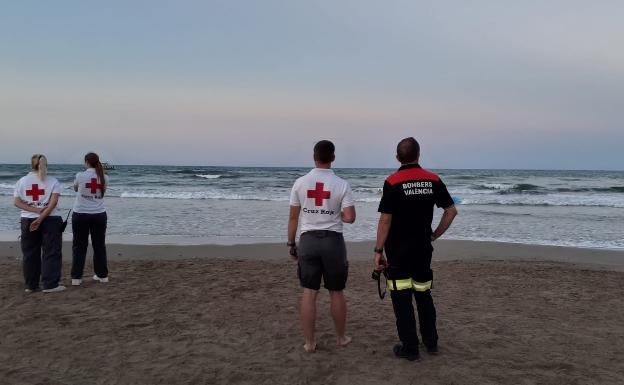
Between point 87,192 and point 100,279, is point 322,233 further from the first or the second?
point 100,279

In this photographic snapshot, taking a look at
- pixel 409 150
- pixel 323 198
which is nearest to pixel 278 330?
pixel 323 198

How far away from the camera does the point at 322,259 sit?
3725 millimetres

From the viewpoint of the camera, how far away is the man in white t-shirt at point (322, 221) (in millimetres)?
3711

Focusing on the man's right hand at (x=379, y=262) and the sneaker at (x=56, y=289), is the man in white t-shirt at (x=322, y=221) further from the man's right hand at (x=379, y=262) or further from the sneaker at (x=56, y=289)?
the sneaker at (x=56, y=289)

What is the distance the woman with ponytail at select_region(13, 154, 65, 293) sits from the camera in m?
5.45

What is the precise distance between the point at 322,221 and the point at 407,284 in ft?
2.77

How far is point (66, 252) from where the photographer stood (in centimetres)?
884

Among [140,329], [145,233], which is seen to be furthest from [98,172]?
[145,233]

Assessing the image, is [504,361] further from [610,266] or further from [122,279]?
[610,266]

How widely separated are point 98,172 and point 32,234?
105cm

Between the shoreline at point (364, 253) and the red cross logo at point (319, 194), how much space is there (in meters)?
4.96

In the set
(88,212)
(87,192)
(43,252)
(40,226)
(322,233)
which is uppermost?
(87,192)

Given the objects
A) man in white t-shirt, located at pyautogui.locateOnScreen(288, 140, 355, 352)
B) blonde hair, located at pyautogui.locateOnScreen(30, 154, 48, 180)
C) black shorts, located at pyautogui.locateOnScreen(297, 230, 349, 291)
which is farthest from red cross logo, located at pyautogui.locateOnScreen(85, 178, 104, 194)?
black shorts, located at pyautogui.locateOnScreen(297, 230, 349, 291)

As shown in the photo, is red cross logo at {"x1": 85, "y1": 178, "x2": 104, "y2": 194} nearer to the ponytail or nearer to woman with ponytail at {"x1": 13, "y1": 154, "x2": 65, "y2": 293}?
the ponytail
